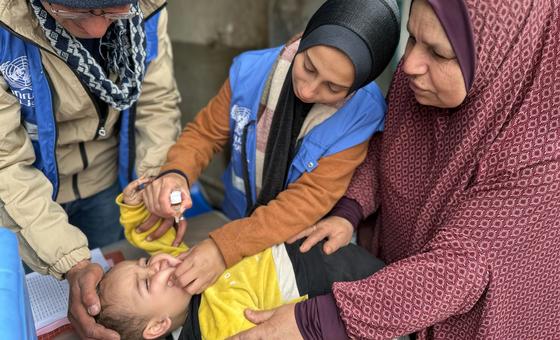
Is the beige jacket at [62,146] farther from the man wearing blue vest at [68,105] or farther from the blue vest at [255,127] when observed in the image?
the blue vest at [255,127]

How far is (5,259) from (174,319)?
0.80m

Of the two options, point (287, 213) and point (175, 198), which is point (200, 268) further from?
point (287, 213)

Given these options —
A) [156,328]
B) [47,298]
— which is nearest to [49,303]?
[47,298]

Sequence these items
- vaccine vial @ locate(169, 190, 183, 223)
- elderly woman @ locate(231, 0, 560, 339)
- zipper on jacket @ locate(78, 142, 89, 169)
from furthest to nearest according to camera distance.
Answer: zipper on jacket @ locate(78, 142, 89, 169), vaccine vial @ locate(169, 190, 183, 223), elderly woman @ locate(231, 0, 560, 339)

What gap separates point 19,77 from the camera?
1707 millimetres

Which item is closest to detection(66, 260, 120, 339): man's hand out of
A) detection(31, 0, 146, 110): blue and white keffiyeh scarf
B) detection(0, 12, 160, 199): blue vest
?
detection(0, 12, 160, 199): blue vest

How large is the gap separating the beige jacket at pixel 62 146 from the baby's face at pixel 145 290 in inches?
6.3

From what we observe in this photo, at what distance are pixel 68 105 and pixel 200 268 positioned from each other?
79 cm

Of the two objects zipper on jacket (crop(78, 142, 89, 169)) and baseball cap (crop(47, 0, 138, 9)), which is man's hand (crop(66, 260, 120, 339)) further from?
baseball cap (crop(47, 0, 138, 9))

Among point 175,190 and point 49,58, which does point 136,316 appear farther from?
point 49,58

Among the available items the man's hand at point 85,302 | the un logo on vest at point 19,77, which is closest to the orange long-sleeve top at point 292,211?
the man's hand at point 85,302

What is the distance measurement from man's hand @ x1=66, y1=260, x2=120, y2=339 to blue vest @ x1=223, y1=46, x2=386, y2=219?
0.72 meters

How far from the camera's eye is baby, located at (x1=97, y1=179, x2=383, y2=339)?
71.1 inches

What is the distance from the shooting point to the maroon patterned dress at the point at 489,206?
1383mm
